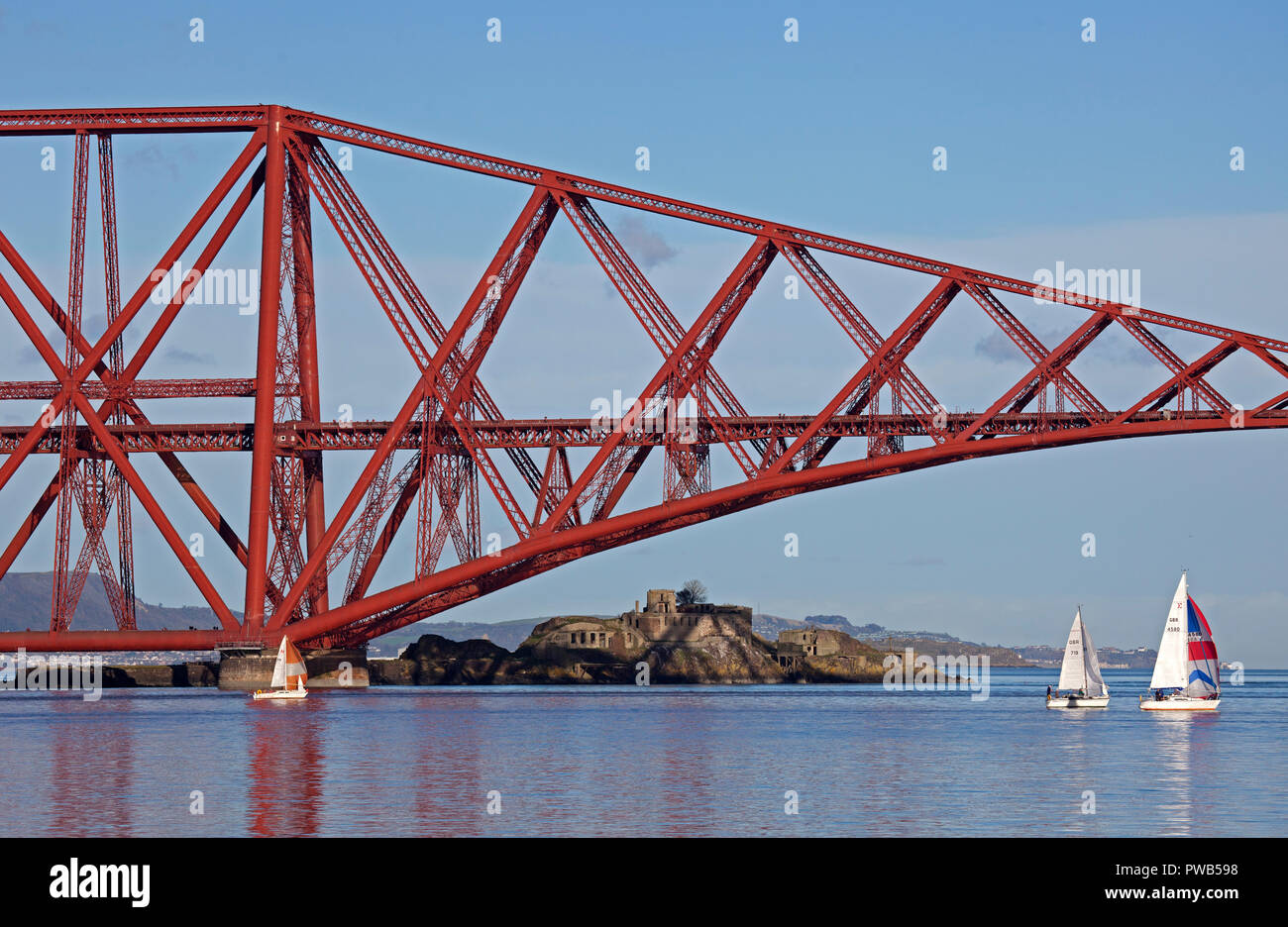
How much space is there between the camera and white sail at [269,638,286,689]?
7362cm

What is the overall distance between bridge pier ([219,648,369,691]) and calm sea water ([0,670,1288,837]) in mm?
1865

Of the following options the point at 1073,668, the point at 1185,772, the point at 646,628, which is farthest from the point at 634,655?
the point at 1185,772

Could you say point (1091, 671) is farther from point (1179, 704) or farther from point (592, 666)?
point (592, 666)

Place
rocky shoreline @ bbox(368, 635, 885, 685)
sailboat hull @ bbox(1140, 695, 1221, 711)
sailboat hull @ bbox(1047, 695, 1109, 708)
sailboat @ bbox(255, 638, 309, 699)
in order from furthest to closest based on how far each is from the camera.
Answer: rocky shoreline @ bbox(368, 635, 885, 685) → sailboat hull @ bbox(1047, 695, 1109, 708) → sailboat hull @ bbox(1140, 695, 1221, 711) → sailboat @ bbox(255, 638, 309, 699)

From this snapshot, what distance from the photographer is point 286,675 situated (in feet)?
246

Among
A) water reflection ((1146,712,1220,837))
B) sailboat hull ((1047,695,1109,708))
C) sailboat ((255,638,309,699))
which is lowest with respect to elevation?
sailboat hull ((1047,695,1109,708))

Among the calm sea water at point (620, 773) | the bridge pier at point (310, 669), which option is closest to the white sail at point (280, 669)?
the bridge pier at point (310, 669)

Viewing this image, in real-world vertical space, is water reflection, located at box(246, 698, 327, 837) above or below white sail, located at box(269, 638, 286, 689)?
below

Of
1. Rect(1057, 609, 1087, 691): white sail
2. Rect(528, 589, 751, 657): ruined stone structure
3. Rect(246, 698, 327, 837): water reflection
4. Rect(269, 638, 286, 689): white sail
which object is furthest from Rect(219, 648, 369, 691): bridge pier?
Rect(528, 589, 751, 657): ruined stone structure

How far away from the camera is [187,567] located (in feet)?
233

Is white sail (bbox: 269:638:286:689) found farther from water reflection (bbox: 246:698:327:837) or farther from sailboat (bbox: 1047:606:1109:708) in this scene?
sailboat (bbox: 1047:606:1109:708)

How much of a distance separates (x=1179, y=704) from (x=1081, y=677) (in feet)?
23.3

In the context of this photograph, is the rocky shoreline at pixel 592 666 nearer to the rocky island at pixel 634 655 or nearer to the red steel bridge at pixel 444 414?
the rocky island at pixel 634 655
